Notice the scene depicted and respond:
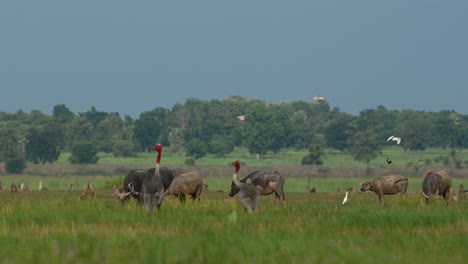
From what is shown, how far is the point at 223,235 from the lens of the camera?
15547mm

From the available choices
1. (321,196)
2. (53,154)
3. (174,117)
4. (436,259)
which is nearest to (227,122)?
(174,117)

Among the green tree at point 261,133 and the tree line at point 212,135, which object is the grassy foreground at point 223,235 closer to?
the tree line at point 212,135

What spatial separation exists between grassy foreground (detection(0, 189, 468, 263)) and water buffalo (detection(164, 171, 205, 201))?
4.89m

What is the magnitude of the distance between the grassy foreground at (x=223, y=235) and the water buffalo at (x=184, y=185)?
4.89 m

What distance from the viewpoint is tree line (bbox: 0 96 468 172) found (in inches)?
5384

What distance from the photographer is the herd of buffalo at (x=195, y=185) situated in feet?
75.9

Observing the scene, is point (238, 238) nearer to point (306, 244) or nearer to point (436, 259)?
point (306, 244)

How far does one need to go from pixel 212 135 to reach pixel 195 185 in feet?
454

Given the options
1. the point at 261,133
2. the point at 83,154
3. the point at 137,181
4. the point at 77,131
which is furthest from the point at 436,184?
the point at 77,131

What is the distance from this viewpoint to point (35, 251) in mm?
13305

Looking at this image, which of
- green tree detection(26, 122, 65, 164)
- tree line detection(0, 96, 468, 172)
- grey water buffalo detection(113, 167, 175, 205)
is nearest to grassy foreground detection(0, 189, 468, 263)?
grey water buffalo detection(113, 167, 175, 205)

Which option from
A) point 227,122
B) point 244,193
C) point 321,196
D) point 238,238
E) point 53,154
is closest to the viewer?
point 238,238

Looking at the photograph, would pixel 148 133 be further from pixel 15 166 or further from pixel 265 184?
pixel 265 184

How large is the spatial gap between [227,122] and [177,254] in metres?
162
